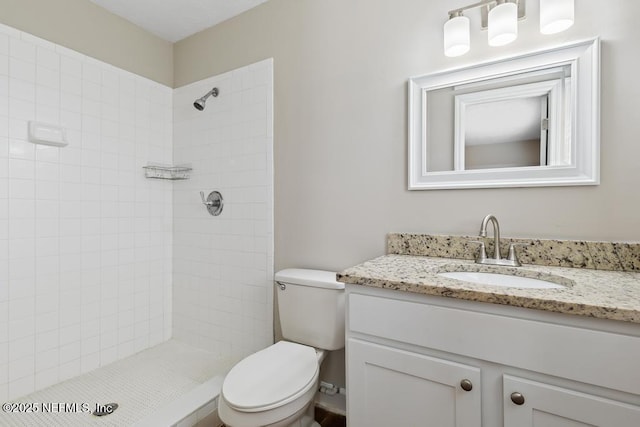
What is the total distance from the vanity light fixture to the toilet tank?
1.16 metres

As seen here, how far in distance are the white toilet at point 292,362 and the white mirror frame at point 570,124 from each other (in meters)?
0.69

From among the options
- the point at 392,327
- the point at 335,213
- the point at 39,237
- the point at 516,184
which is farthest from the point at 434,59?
the point at 39,237

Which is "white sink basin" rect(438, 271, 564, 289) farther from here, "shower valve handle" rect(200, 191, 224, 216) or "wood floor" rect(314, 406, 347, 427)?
"shower valve handle" rect(200, 191, 224, 216)

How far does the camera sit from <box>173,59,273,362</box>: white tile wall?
6.55 ft

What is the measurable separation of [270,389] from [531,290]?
3.13 ft

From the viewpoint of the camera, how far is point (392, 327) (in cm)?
103

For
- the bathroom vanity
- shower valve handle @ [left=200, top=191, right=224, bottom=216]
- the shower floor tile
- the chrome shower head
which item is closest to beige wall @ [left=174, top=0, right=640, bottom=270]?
the chrome shower head

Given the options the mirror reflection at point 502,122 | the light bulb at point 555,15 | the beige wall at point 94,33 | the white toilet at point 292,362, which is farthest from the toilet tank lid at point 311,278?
the beige wall at point 94,33

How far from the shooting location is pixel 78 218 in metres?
1.93

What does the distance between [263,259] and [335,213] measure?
22.5 inches

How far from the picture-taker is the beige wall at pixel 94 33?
173cm

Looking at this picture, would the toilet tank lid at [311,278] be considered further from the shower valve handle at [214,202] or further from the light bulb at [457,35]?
the light bulb at [457,35]

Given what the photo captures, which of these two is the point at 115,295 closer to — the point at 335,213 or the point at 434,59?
the point at 335,213

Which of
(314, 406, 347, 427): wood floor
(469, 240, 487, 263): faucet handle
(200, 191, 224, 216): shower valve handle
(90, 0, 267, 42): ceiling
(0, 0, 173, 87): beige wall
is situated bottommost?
(314, 406, 347, 427): wood floor
